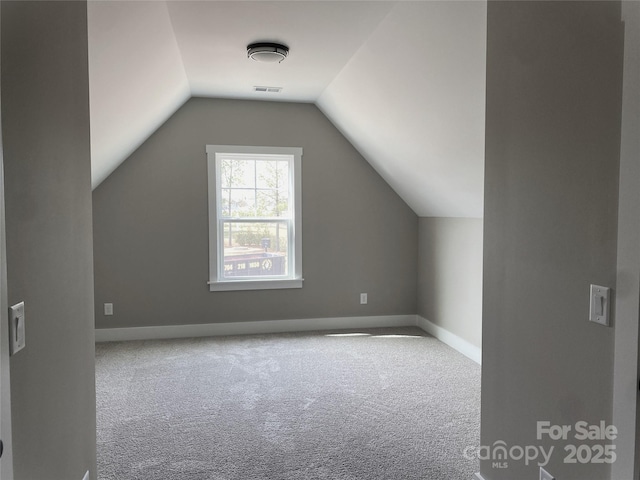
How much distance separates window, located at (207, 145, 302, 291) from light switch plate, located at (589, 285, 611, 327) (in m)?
4.01

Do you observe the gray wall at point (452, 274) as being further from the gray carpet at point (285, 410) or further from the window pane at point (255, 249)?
the window pane at point (255, 249)

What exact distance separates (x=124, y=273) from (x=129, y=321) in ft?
1.71

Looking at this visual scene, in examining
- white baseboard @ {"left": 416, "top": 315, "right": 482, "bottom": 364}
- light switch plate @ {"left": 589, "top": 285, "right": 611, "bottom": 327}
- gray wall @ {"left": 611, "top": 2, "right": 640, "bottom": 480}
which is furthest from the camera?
white baseboard @ {"left": 416, "top": 315, "right": 482, "bottom": 364}

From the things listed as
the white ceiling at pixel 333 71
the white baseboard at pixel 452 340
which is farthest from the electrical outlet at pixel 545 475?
the white baseboard at pixel 452 340

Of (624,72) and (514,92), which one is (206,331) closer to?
(514,92)

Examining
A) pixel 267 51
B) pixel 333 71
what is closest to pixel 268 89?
pixel 333 71

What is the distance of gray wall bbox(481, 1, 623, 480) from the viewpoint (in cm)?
141

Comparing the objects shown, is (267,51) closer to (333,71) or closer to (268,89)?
(333,71)

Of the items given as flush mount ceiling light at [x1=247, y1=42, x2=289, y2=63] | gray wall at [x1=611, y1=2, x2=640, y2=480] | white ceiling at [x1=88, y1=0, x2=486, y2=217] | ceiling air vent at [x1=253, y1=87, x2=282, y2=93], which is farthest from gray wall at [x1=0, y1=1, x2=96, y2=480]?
ceiling air vent at [x1=253, y1=87, x2=282, y2=93]

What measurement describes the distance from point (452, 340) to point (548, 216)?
3269 mm

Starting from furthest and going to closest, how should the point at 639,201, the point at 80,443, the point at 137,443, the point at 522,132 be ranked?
the point at 137,443
the point at 522,132
the point at 80,443
the point at 639,201

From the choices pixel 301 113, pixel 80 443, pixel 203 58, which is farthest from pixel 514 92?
pixel 301 113

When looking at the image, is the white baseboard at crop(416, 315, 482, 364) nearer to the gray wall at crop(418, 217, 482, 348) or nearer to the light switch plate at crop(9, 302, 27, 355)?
the gray wall at crop(418, 217, 482, 348)

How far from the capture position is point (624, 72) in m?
1.30
